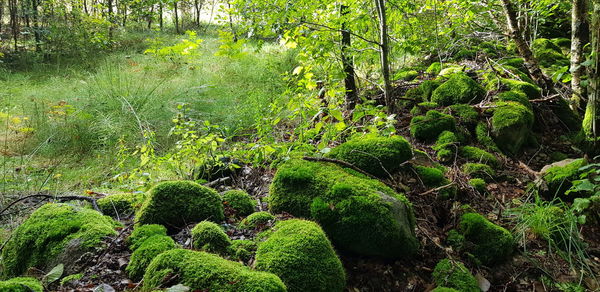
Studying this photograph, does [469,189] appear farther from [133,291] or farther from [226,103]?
[226,103]

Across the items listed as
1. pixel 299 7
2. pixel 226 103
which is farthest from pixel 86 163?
pixel 299 7

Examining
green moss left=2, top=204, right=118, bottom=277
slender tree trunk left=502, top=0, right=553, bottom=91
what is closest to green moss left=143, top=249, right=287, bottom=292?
green moss left=2, top=204, right=118, bottom=277

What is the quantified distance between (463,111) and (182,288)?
460 cm

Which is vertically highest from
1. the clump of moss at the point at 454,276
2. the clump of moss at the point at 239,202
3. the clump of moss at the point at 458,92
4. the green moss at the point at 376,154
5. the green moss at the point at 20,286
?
the clump of moss at the point at 458,92

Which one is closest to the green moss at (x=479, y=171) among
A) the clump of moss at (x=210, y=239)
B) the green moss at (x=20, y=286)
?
the clump of moss at (x=210, y=239)

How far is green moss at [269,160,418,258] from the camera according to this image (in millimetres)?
2400

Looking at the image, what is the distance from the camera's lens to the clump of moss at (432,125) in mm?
4613

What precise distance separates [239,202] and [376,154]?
1.39m

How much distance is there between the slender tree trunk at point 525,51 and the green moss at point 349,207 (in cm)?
443

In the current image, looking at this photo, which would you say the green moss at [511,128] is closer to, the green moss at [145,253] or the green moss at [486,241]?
the green moss at [486,241]

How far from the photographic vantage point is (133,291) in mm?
1663

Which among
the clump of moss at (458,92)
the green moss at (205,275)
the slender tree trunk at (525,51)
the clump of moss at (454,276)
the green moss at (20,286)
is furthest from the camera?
the slender tree trunk at (525,51)

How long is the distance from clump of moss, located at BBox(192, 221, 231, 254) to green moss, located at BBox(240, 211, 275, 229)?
0.33m

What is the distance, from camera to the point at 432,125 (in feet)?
15.2
